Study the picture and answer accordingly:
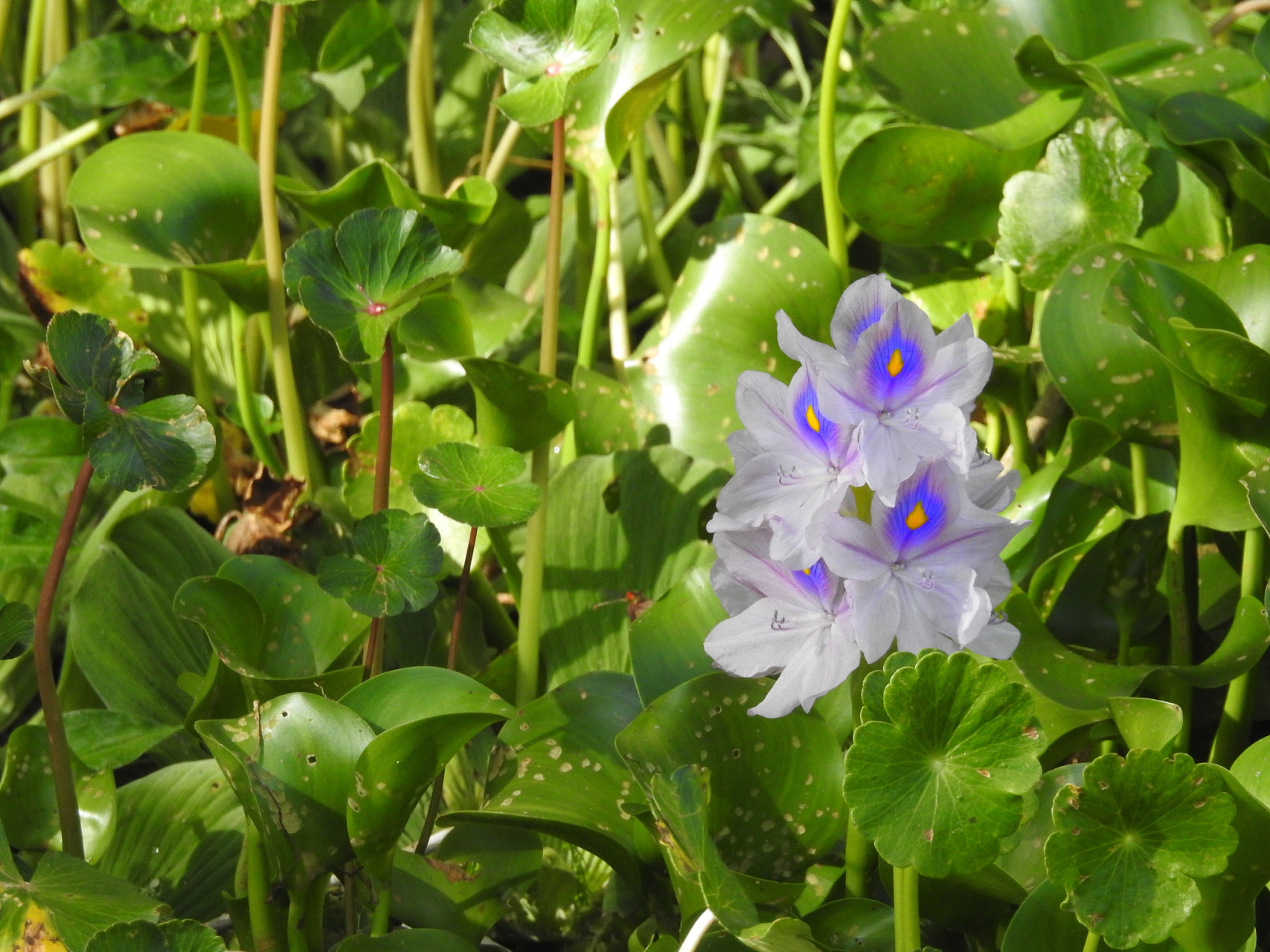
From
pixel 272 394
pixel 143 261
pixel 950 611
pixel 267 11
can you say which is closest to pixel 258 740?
pixel 950 611

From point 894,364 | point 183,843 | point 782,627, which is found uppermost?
point 894,364

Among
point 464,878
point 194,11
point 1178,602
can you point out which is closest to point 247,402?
point 194,11

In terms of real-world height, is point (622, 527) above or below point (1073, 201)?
below

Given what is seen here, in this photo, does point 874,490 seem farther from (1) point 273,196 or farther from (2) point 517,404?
(1) point 273,196

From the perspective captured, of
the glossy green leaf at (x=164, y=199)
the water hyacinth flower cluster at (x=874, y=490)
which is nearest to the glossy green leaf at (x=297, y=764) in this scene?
the water hyacinth flower cluster at (x=874, y=490)

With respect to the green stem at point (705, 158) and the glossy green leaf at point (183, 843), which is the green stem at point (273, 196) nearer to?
the glossy green leaf at point (183, 843)

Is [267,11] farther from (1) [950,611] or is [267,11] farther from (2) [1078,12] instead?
(1) [950,611]
